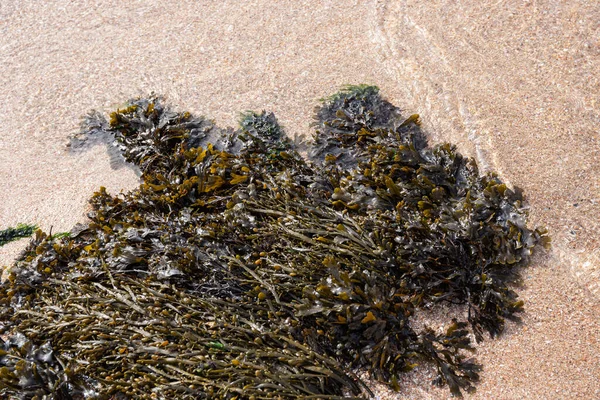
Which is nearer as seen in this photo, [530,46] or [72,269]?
[72,269]

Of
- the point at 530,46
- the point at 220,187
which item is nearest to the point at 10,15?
the point at 220,187

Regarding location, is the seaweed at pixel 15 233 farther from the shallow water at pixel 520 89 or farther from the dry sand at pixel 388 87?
the shallow water at pixel 520 89

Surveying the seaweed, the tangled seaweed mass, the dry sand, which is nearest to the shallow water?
the dry sand

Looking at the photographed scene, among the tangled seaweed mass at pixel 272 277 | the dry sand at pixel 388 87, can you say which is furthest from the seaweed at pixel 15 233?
the tangled seaweed mass at pixel 272 277

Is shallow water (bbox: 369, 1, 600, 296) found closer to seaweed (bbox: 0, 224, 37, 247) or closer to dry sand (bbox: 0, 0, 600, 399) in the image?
dry sand (bbox: 0, 0, 600, 399)

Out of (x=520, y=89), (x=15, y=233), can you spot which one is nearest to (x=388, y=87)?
(x=520, y=89)

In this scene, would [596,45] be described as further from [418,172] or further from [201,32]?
[201,32]

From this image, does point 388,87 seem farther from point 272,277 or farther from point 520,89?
point 272,277

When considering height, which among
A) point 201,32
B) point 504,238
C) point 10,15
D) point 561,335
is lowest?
point 561,335
